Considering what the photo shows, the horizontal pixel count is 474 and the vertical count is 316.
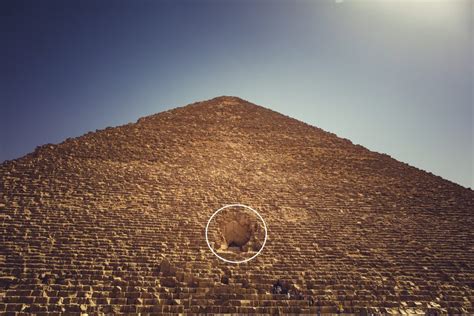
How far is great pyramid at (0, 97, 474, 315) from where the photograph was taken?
4.85 meters

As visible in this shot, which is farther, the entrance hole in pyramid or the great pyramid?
the entrance hole in pyramid

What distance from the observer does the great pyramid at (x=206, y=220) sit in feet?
15.9

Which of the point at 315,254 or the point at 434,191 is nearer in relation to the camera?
the point at 315,254

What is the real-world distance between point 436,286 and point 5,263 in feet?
25.0

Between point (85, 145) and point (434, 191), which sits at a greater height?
point (85, 145)

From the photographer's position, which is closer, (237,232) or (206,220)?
(206,220)

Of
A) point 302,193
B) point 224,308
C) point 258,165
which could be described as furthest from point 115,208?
point 302,193

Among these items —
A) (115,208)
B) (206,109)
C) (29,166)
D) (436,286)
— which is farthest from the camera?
(206,109)

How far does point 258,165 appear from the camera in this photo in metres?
8.15

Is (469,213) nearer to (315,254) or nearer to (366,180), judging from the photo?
(366,180)

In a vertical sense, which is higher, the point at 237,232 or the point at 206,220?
the point at 206,220

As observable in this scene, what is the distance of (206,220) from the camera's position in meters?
6.31

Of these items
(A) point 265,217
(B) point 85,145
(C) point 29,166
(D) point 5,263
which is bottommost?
(D) point 5,263

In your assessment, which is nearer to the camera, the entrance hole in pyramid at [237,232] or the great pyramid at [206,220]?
the great pyramid at [206,220]
